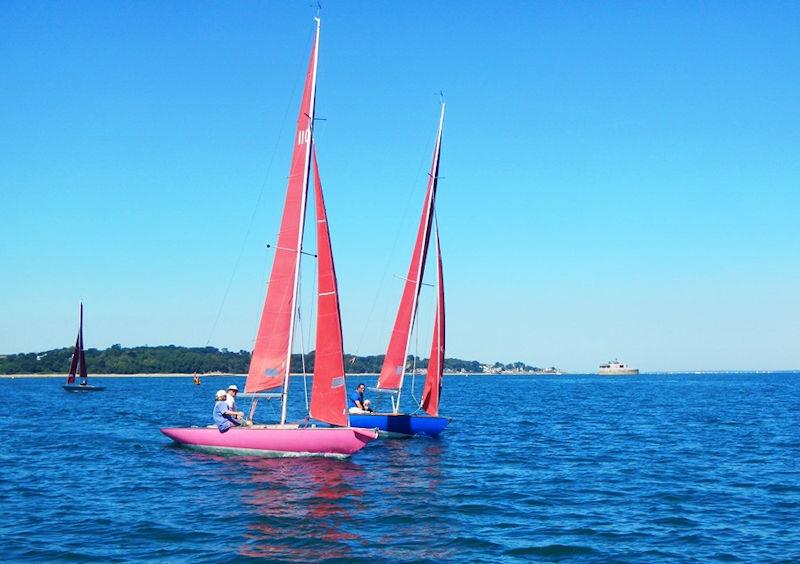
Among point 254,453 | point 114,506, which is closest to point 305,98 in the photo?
point 254,453

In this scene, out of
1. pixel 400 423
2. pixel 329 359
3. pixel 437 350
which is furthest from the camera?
pixel 437 350

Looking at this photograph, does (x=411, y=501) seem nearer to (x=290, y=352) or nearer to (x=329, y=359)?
(x=329, y=359)

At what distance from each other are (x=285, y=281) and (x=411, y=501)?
11.3 meters

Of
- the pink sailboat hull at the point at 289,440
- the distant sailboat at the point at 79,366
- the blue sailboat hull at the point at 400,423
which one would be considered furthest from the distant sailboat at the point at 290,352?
the distant sailboat at the point at 79,366

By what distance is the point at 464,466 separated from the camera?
92.1 feet

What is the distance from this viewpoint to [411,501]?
69.4ft

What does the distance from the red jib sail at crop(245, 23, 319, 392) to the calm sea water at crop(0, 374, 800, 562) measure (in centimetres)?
354

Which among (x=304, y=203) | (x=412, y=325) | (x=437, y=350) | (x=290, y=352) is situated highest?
(x=304, y=203)

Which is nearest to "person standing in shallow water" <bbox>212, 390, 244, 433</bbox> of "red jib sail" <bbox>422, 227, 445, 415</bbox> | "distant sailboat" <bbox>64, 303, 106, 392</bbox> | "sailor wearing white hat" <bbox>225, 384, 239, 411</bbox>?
"sailor wearing white hat" <bbox>225, 384, 239, 411</bbox>

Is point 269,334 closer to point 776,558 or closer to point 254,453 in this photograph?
point 254,453

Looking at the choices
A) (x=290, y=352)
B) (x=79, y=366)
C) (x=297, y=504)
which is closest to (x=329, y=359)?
(x=290, y=352)

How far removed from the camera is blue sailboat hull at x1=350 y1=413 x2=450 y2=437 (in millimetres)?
35750

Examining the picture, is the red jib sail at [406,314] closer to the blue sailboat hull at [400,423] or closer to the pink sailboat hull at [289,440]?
the blue sailboat hull at [400,423]

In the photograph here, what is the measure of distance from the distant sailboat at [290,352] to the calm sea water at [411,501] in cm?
76
